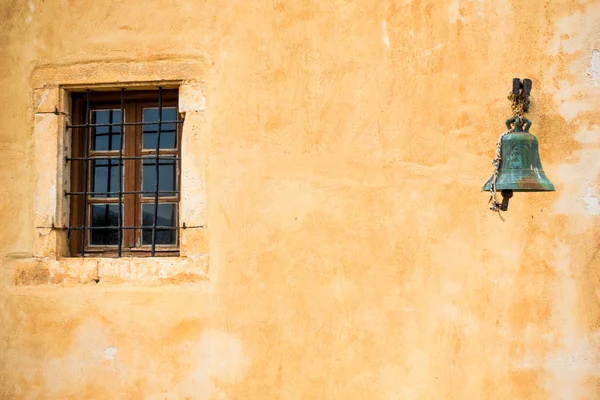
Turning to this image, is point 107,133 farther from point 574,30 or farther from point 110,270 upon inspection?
point 574,30

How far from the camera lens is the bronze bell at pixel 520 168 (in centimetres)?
306

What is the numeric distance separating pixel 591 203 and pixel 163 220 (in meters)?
2.36

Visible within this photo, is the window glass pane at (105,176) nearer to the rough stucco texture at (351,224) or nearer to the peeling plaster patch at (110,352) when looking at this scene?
the rough stucco texture at (351,224)

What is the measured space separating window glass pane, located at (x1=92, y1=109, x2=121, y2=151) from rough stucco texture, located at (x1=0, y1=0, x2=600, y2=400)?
13.1 inches

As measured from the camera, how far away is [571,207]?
3480 millimetres

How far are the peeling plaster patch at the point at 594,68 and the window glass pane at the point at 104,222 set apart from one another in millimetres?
2749

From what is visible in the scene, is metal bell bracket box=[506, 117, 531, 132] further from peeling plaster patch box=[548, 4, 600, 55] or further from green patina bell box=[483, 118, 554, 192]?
peeling plaster patch box=[548, 4, 600, 55]

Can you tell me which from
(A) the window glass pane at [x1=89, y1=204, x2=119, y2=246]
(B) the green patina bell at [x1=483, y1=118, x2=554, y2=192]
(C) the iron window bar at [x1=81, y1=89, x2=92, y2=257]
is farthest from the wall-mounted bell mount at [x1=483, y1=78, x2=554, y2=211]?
(C) the iron window bar at [x1=81, y1=89, x2=92, y2=257]

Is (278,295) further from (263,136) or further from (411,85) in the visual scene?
(411,85)

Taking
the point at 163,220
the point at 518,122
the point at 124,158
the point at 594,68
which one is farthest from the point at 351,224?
the point at 594,68

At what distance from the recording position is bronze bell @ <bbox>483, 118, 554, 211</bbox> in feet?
10.0

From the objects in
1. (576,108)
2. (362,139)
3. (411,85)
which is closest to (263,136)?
(362,139)

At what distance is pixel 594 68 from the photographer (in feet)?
11.5

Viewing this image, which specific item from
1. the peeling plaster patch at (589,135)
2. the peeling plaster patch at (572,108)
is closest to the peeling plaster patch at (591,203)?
the peeling plaster patch at (589,135)
